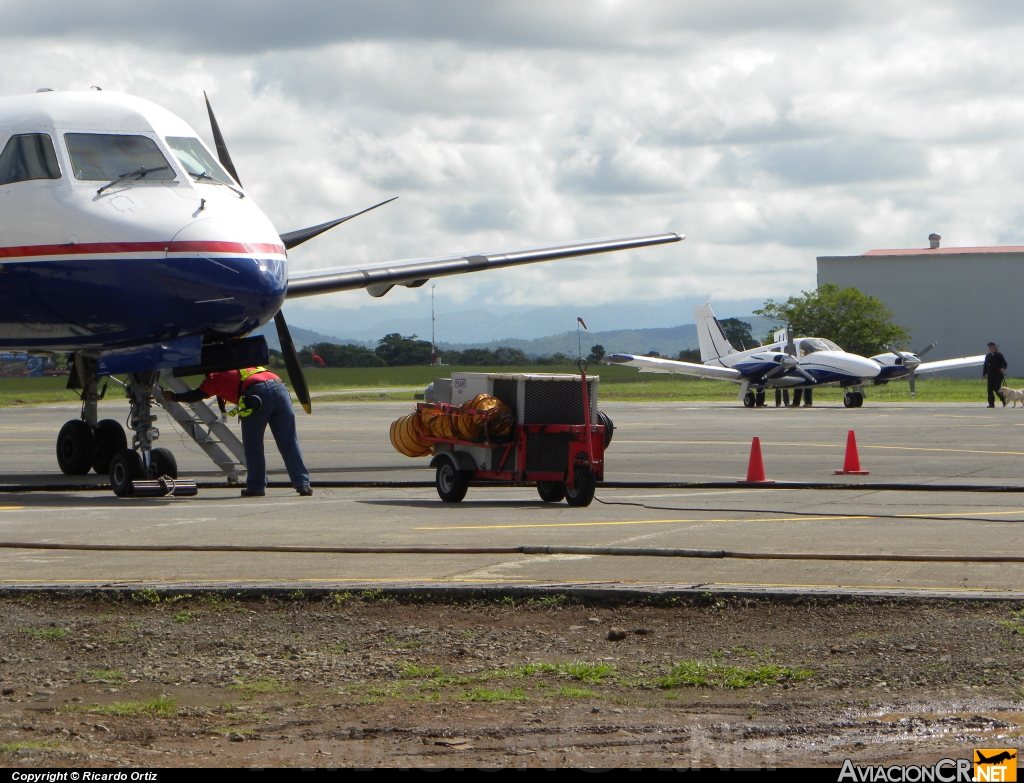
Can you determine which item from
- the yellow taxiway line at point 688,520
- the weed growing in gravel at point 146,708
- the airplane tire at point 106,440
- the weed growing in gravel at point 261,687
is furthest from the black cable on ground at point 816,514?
the airplane tire at point 106,440

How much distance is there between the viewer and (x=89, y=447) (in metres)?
17.2

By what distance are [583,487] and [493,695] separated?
7.47 m

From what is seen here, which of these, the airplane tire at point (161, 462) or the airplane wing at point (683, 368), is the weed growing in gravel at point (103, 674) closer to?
the airplane tire at point (161, 462)

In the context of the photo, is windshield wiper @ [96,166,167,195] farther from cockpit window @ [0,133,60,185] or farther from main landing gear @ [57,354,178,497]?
main landing gear @ [57,354,178,497]

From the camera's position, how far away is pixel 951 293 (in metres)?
110

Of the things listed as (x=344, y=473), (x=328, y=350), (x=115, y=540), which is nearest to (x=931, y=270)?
(x=328, y=350)

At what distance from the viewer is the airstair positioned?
15.5m

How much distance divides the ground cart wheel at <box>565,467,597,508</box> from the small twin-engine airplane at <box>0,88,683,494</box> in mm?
3978

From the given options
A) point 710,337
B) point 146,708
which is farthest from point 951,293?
point 146,708

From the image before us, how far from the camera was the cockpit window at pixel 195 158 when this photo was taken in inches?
538

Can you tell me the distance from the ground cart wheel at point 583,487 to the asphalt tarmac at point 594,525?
18 centimetres

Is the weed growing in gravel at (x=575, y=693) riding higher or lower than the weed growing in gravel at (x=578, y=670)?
higher

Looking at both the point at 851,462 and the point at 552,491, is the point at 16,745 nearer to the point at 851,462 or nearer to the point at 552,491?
the point at 552,491

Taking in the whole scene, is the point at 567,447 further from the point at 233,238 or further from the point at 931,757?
the point at 931,757
